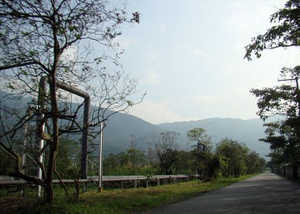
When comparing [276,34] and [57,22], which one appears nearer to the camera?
[57,22]

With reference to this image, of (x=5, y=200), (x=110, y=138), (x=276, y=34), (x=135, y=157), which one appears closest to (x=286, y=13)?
A: (x=276, y=34)

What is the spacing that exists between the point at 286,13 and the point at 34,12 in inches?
404

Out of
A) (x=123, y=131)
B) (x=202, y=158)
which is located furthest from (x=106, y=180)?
(x=123, y=131)

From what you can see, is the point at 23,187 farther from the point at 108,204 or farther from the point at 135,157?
the point at 135,157

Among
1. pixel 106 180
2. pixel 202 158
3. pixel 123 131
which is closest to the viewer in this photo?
pixel 106 180

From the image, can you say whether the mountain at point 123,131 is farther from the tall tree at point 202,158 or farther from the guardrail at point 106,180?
the guardrail at point 106,180

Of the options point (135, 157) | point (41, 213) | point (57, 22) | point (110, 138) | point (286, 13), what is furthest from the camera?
point (110, 138)

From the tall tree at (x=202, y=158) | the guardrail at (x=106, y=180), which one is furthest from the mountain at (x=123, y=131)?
the guardrail at (x=106, y=180)

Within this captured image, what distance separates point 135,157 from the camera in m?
29.6

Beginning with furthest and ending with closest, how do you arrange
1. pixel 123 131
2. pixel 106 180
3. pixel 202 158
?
pixel 123 131, pixel 202 158, pixel 106 180

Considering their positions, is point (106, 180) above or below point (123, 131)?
below

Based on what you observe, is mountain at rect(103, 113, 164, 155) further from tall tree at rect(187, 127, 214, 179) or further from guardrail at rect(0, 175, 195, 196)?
guardrail at rect(0, 175, 195, 196)

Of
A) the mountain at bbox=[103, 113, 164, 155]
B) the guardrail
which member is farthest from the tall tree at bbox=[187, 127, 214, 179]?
the mountain at bbox=[103, 113, 164, 155]

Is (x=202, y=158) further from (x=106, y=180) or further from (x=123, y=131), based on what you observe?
(x=123, y=131)
